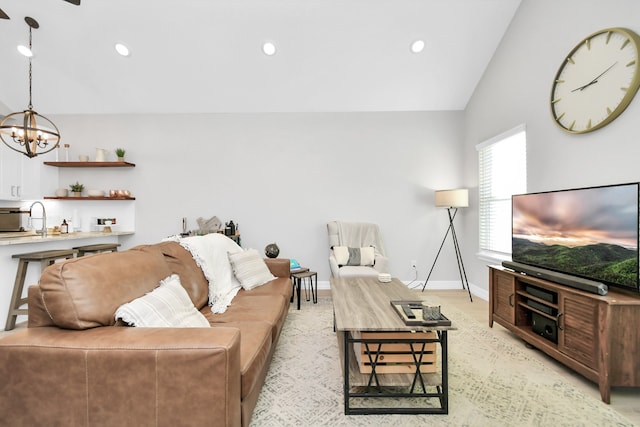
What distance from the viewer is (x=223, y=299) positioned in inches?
97.7

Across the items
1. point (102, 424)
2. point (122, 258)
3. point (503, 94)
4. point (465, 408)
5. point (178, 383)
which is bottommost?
point (465, 408)

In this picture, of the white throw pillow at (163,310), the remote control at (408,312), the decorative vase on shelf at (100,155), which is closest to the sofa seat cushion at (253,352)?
the white throw pillow at (163,310)

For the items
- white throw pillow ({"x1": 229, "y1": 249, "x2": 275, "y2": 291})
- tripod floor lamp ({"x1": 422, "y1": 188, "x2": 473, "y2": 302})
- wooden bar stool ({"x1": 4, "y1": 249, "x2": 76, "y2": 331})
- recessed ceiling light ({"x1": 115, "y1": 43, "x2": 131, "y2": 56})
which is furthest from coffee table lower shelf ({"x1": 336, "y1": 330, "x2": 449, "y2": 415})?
recessed ceiling light ({"x1": 115, "y1": 43, "x2": 131, "y2": 56})

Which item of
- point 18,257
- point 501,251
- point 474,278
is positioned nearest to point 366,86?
point 501,251

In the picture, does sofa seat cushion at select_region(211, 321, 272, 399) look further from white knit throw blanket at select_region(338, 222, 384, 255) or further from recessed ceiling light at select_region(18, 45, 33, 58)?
recessed ceiling light at select_region(18, 45, 33, 58)

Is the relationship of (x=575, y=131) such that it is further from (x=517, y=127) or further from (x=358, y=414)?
(x=358, y=414)

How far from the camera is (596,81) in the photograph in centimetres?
250

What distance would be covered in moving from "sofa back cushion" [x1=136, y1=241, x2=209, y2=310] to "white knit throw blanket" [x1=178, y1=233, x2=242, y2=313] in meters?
0.05

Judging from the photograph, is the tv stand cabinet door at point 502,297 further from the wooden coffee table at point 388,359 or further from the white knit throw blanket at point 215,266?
the white knit throw blanket at point 215,266

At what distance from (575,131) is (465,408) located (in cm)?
244

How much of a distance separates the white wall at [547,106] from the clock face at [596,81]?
7 cm

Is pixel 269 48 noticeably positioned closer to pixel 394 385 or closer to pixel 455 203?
pixel 455 203

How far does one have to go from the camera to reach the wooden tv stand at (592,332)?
1.86 metres

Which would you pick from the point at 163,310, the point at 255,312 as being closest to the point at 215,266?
the point at 255,312
